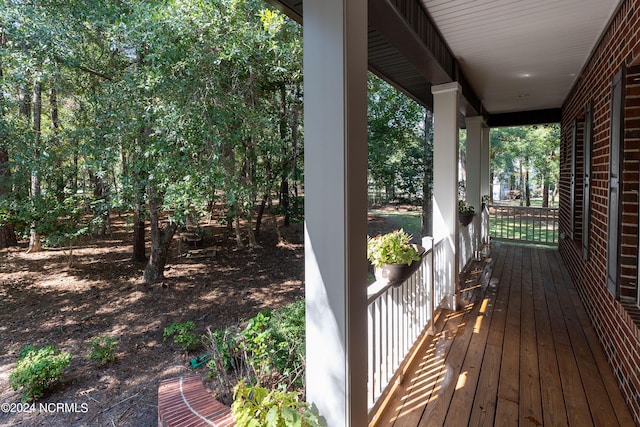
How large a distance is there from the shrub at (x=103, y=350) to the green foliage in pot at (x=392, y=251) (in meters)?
4.43

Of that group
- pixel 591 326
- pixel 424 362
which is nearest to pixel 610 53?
pixel 591 326

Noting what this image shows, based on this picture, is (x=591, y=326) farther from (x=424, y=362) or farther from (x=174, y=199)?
(x=174, y=199)

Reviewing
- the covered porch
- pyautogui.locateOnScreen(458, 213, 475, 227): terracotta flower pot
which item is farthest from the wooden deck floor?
pyautogui.locateOnScreen(458, 213, 475, 227): terracotta flower pot

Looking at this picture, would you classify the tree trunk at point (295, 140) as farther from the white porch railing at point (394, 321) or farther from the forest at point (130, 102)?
the white porch railing at point (394, 321)

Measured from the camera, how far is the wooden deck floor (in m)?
1.94

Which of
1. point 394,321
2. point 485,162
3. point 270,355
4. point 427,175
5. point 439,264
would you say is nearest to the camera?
point 394,321

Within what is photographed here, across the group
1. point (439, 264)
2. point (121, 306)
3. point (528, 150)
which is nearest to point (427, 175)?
point (439, 264)

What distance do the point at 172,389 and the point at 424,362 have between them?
6.22ft

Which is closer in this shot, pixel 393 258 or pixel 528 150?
pixel 393 258

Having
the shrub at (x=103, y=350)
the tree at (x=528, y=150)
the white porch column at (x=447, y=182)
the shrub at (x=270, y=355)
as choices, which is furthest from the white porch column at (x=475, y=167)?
the tree at (x=528, y=150)

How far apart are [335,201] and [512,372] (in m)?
2.12

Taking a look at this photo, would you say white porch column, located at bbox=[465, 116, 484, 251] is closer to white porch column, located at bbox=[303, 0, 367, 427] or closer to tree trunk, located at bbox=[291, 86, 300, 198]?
tree trunk, located at bbox=[291, 86, 300, 198]

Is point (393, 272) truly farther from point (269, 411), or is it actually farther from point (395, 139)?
point (395, 139)

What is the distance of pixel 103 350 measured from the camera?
4.61 metres
